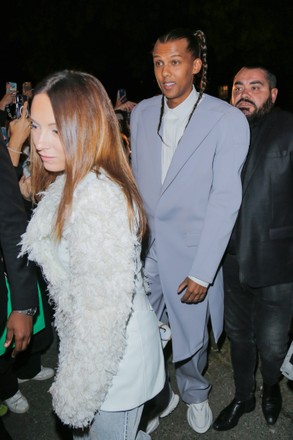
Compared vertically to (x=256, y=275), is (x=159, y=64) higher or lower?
higher

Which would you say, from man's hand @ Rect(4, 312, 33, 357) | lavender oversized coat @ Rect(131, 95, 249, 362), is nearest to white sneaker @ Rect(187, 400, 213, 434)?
lavender oversized coat @ Rect(131, 95, 249, 362)

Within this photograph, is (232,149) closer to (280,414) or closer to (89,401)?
(89,401)

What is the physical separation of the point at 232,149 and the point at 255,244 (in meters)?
0.58

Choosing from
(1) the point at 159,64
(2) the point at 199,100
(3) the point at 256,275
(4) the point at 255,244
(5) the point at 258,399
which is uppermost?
(1) the point at 159,64

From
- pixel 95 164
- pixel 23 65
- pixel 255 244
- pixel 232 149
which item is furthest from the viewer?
pixel 23 65

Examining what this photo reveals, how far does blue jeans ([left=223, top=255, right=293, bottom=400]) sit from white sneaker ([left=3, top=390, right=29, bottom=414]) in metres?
1.45

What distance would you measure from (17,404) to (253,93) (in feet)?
8.53

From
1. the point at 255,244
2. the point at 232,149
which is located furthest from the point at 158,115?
the point at 255,244

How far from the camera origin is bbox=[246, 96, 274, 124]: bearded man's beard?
2543mm

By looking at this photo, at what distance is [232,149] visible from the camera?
2.20 meters

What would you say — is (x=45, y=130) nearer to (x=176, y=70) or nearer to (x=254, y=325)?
(x=176, y=70)

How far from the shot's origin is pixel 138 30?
42.4ft

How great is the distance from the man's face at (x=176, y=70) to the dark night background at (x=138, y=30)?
9525 millimetres

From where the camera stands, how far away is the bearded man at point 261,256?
2.34 meters
